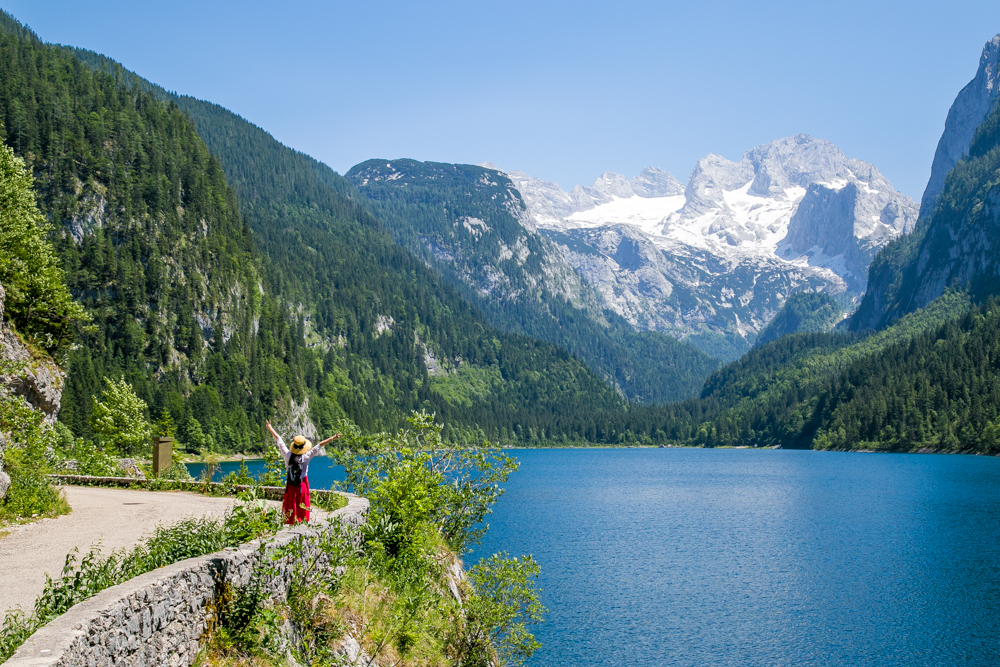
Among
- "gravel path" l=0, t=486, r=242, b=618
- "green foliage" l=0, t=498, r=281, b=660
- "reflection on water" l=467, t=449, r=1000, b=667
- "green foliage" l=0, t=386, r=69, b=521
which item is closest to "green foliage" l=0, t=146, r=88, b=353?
"green foliage" l=0, t=386, r=69, b=521

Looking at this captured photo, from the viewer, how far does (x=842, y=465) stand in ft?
509

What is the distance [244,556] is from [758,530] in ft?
226

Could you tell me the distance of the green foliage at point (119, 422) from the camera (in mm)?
60688

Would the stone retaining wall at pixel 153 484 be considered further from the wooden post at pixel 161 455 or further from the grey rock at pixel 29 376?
the grey rock at pixel 29 376

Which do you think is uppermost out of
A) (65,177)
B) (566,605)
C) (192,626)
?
(65,177)

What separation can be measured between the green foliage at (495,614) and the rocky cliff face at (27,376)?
16.5 m

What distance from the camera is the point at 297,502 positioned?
1931 cm

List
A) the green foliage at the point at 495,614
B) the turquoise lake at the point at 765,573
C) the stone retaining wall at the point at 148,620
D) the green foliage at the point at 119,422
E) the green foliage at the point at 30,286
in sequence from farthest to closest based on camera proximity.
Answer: the green foliage at the point at 119,422, the turquoise lake at the point at 765,573, the green foliage at the point at 30,286, the green foliage at the point at 495,614, the stone retaining wall at the point at 148,620

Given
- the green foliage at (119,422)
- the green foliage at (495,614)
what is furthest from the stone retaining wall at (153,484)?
the green foliage at (119,422)

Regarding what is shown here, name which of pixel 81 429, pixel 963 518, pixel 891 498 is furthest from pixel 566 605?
pixel 81 429

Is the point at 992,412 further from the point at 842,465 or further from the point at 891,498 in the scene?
the point at 891,498

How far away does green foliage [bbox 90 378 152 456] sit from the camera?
60.7 meters

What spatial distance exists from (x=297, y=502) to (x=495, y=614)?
31.8 feet

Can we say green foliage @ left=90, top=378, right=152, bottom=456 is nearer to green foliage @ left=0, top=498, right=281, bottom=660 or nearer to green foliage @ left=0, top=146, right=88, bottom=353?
green foliage @ left=0, top=146, right=88, bottom=353
